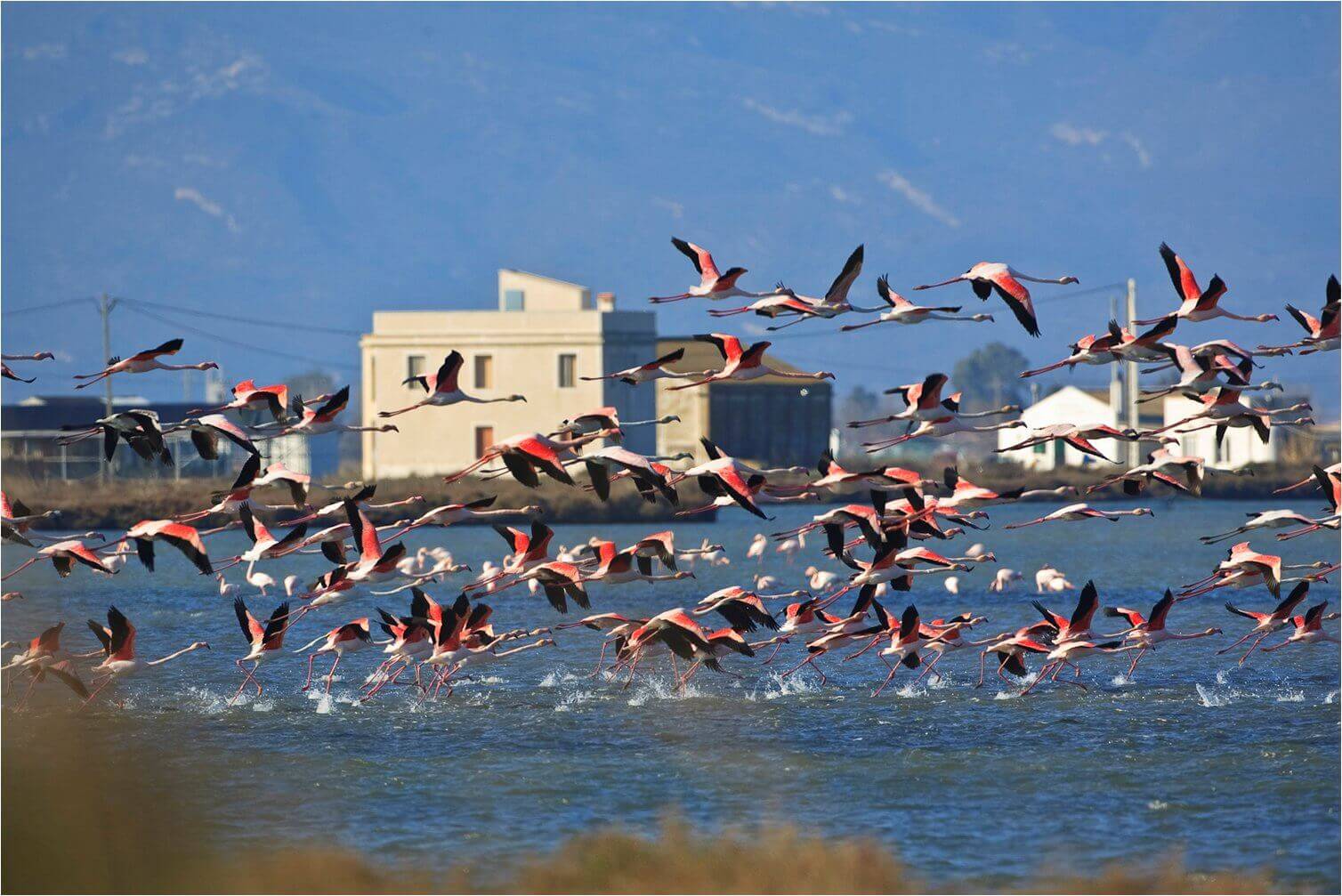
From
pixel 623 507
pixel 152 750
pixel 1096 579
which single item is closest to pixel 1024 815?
pixel 152 750

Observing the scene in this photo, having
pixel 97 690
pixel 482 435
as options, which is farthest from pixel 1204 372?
pixel 482 435

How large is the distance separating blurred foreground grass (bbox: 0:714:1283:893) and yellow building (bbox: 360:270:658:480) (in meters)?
62.4

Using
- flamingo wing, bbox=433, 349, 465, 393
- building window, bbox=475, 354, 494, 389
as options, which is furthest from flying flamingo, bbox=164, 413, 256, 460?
building window, bbox=475, 354, 494, 389

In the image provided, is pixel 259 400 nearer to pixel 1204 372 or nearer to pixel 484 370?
pixel 1204 372

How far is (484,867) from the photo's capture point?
17.3 m

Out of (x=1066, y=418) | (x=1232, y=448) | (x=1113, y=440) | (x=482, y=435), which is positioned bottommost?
(x=1232, y=448)

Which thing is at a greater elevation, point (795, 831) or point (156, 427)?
A: point (156, 427)

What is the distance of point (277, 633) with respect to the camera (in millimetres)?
21641

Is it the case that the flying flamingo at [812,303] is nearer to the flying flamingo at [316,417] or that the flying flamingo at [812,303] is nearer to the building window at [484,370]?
the flying flamingo at [316,417]

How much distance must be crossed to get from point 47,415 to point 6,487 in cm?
2652

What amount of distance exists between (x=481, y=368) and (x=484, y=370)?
0.16 metres

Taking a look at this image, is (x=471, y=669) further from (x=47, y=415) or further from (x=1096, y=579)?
(x=47, y=415)

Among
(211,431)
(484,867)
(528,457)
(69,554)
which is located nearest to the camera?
(528,457)

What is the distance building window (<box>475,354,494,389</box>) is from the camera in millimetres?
83125
